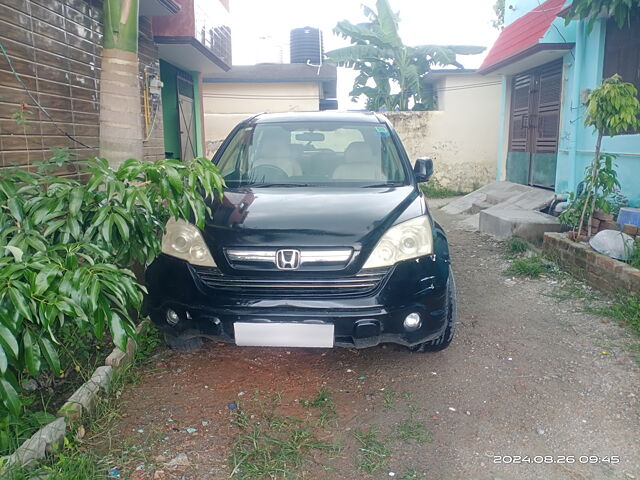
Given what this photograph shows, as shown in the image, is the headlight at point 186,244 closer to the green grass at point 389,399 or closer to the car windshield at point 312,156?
the car windshield at point 312,156

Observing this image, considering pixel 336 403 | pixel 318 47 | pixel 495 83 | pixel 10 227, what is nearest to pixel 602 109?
pixel 336 403

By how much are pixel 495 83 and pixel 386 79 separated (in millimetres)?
3359

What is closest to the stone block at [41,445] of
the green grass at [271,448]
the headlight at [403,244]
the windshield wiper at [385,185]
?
the green grass at [271,448]

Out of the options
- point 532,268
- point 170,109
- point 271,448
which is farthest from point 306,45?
point 271,448

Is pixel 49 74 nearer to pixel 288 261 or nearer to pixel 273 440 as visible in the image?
pixel 288 261

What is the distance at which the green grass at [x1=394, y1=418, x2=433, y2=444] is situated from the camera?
2.70 meters

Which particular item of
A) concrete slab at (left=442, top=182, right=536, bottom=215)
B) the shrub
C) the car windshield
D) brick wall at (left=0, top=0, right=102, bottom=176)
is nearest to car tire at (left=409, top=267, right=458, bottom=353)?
the car windshield

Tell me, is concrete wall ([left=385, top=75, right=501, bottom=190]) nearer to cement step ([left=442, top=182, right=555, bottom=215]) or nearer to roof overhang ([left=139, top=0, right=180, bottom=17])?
cement step ([left=442, top=182, right=555, bottom=215])

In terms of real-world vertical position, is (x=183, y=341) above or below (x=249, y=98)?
below

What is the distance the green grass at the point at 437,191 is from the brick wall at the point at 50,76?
391 inches

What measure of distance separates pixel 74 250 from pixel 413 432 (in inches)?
71.2

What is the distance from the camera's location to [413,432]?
9.05 feet

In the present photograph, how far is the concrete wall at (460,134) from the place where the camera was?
14438 millimetres

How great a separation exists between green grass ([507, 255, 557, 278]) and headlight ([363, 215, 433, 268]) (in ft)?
9.46
